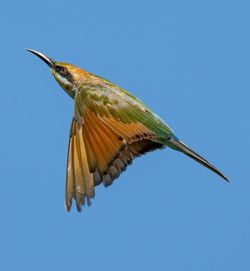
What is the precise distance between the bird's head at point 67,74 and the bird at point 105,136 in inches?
0.6

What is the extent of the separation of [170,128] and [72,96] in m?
1.44

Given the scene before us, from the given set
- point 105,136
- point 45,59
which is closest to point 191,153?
point 105,136

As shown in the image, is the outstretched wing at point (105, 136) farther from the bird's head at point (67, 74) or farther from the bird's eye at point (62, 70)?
the bird's eye at point (62, 70)

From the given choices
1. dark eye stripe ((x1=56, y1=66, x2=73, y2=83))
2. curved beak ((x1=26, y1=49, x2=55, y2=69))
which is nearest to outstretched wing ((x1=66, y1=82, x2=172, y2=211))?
dark eye stripe ((x1=56, y1=66, x2=73, y2=83))

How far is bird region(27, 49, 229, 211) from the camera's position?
8742 millimetres

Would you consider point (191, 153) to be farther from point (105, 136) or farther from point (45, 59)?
point (45, 59)

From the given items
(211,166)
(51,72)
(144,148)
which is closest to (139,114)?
(144,148)

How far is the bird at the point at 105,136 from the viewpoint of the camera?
28.7 ft

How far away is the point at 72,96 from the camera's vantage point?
10.2m

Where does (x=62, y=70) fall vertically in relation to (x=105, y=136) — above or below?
above

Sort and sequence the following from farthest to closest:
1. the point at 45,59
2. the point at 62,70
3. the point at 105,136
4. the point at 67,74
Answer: the point at 45,59
the point at 62,70
the point at 67,74
the point at 105,136

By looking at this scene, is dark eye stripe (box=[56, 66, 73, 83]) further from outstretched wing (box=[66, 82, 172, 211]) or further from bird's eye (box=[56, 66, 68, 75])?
outstretched wing (box=[66, 82, 172, 211])

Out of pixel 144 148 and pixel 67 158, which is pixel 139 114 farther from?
pixel 67 158

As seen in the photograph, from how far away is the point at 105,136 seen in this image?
29.3 ft
